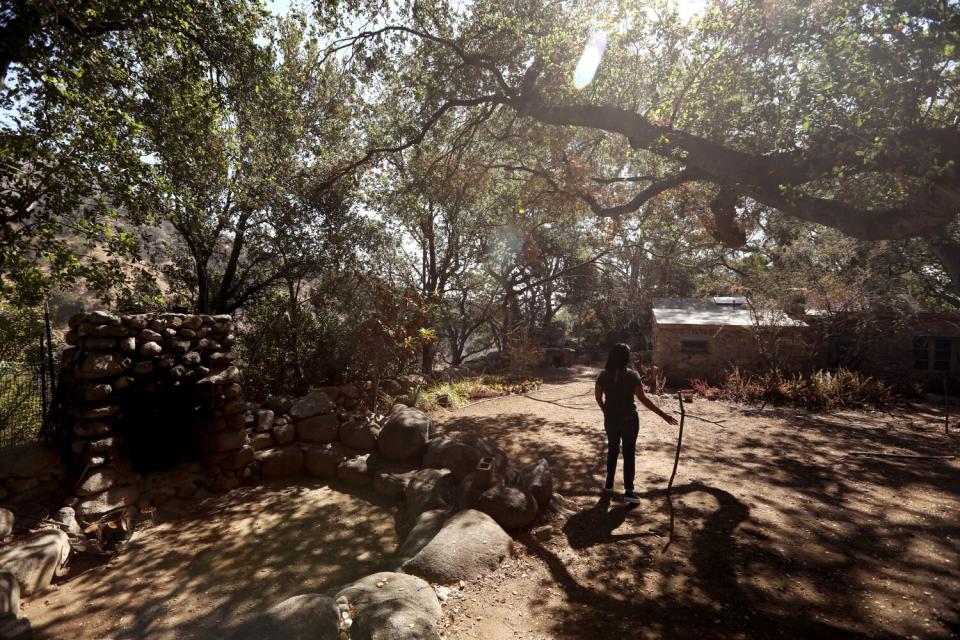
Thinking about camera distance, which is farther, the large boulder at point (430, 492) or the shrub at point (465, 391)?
the shrub at point (465, 391)

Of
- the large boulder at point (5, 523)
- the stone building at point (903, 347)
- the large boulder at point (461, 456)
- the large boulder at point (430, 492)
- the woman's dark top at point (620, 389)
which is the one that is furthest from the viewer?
the stone building at point (903, 347)

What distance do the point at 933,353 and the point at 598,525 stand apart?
56.9ft

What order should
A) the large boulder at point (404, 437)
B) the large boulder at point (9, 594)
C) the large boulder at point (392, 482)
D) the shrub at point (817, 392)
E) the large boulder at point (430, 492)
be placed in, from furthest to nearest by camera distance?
the shrub at point (817, 392)
the large boulder at point (404, 437)
the large boulder at point (392, 482)
the large boulder at point (430, 492)
the large boulder at point (9, 594)

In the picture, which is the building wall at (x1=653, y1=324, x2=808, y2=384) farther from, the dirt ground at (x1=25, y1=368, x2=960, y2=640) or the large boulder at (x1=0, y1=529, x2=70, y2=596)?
the large boulder at (x1=0, y1=529, x2=70, y2=596)

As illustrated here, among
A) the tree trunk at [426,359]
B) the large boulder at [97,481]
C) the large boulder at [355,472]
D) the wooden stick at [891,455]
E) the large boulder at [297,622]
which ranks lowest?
the large boulder at [355,472]

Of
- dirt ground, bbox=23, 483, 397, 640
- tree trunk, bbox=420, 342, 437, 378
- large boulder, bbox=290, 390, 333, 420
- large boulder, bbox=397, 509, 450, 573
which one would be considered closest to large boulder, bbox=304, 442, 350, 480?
large boulder, bbox=290, 390, 333, 420

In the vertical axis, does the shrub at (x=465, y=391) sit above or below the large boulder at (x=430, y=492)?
above

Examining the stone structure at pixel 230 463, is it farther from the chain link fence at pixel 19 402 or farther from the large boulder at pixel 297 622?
the chain link fence at pixel 19 402

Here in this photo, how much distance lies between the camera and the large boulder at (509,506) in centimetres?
509

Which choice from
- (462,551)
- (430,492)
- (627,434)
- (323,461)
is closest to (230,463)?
(323,461)

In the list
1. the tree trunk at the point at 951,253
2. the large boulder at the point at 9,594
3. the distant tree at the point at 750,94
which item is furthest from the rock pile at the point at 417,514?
the tree trunk at the point at 951,253

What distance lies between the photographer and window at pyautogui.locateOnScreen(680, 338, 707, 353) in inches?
632

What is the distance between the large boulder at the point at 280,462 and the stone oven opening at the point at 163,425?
3.07ft

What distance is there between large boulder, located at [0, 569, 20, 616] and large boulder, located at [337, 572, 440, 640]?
2661 mm
